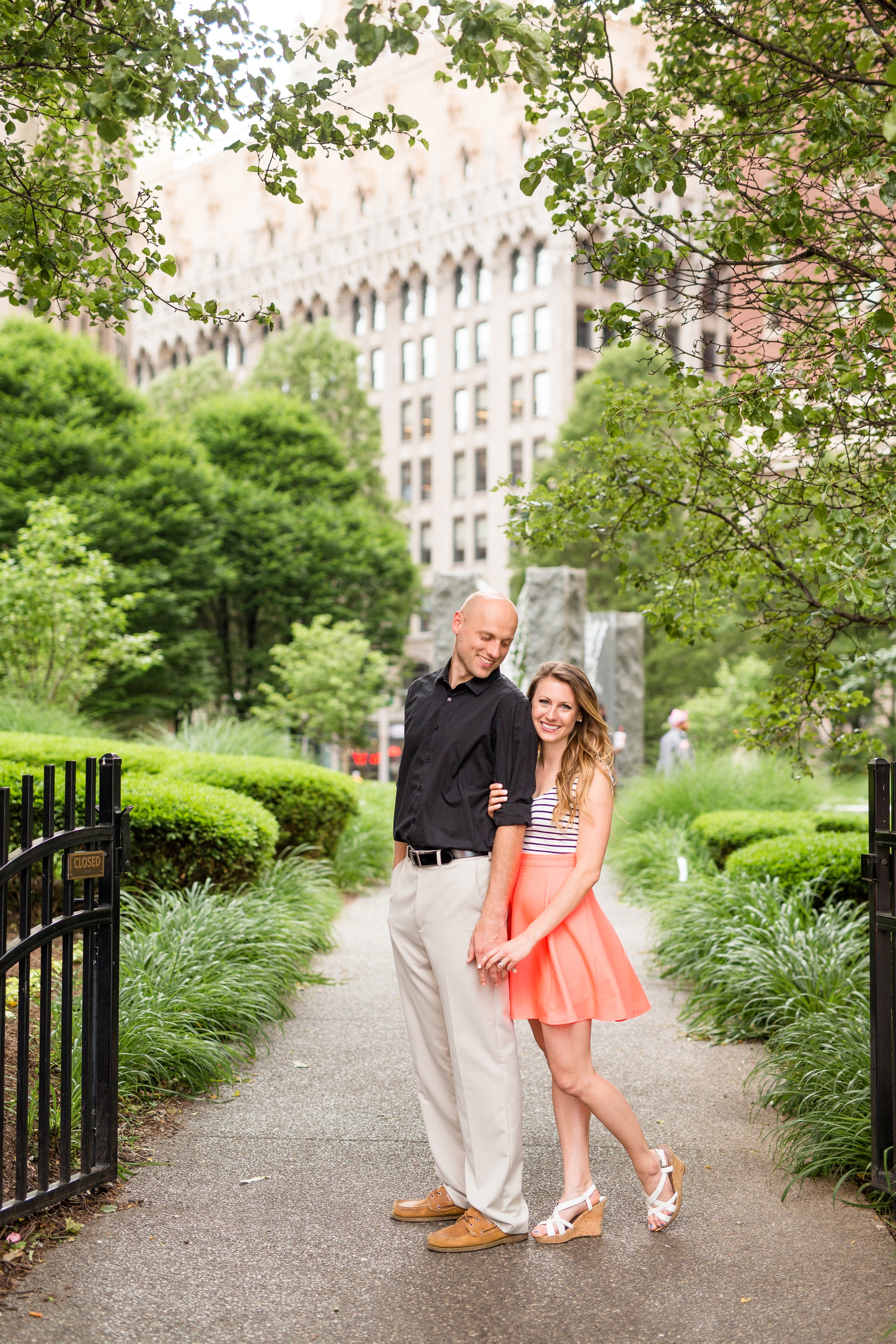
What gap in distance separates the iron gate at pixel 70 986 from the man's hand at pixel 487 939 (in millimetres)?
1260

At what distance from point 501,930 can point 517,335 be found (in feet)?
182

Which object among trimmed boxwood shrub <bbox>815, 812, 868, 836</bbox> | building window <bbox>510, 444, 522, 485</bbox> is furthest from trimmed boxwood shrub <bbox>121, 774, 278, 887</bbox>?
building window <bbox>510, 444, 522, 485</bbox>

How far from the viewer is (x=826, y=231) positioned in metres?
5.23

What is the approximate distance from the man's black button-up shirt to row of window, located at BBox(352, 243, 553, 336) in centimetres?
5481

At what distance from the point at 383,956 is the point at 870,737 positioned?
4.05 metres

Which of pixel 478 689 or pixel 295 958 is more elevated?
pixel 478 689

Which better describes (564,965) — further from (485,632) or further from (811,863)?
(811,863)

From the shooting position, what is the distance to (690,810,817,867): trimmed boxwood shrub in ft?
32.7

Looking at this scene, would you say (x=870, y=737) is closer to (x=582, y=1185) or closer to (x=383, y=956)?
(x=582, y=1185)

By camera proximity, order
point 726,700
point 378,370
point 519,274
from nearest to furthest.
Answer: point 726,700
point 519,274
point 378,370

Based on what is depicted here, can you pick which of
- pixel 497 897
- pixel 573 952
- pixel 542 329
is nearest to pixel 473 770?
pixel 497 897

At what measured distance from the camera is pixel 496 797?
3.84 metres

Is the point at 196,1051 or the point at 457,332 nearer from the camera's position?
the point at 196,1051

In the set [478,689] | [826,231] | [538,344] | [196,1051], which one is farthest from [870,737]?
[538,344]
